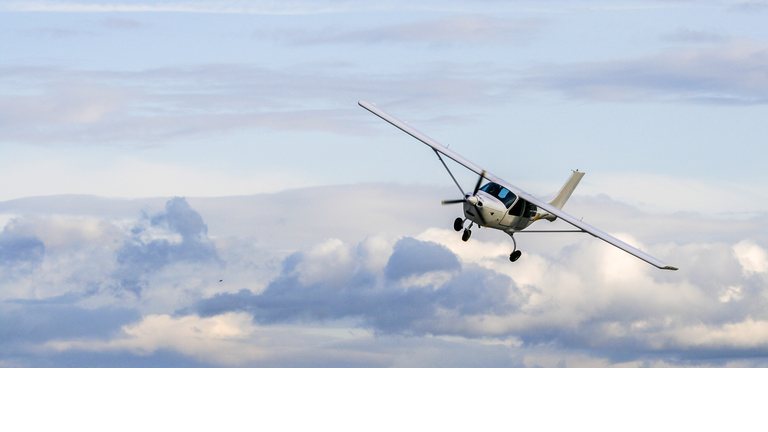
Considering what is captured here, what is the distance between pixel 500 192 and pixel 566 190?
908 cm

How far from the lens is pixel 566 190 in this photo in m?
57.3

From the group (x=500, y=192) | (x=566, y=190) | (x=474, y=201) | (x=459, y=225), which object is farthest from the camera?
(x=566, y=190)

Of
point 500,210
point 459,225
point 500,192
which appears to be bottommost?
point 459,225

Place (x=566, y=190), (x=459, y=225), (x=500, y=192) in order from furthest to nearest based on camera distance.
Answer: (x=566, y=190) → (x=500, y=192) → (x=459, y=225)

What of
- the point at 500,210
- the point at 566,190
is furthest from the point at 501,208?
the point at 566,190

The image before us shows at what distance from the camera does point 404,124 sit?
183 feet

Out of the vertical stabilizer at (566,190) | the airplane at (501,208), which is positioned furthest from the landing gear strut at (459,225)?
the vertical stabilizer at (566,190)

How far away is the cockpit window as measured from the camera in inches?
1970

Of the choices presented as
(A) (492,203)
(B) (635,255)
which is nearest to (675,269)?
(B) (635,255)

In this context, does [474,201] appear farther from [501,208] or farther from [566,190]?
[566,190]

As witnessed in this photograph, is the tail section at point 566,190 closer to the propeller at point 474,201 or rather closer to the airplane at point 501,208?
the airplane at point 501,208

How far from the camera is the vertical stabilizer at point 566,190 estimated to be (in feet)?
188

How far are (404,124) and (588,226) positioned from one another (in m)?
14.9

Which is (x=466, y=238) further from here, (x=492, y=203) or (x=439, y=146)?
(x=439, y=146)
